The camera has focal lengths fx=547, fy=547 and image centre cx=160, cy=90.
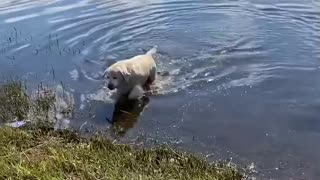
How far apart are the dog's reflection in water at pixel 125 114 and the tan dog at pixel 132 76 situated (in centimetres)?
11

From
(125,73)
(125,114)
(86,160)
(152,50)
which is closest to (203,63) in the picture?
(152,50)

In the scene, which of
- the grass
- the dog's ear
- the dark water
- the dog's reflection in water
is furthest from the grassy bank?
the dog's ear

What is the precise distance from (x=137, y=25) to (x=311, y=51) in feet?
11.6

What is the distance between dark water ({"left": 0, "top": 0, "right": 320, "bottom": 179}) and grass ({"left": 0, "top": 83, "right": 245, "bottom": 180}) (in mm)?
633

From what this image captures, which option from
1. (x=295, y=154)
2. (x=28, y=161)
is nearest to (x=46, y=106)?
(x=28, y=161)

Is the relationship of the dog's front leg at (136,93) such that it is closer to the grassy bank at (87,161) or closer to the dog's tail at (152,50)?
the dog's tail at (152,50)

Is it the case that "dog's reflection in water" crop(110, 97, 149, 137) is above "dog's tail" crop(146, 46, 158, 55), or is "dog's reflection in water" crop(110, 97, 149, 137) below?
below

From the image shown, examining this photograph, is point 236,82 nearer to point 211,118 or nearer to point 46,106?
point 211,118

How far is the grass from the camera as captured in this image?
503 centimetres

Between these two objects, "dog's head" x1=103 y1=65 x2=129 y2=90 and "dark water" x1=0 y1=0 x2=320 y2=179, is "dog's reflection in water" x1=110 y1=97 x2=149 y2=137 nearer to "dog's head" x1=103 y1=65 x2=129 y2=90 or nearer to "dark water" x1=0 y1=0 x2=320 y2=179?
"dark water" x1=0 y1=0 x2=320 y2=179

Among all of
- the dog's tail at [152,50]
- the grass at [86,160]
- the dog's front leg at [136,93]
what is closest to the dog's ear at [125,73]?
the dog's front leg at [136,93]

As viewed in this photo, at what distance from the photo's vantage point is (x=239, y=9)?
11648 mm

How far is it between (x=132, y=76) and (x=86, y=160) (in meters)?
2.78

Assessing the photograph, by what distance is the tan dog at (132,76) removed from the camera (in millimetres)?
7727
